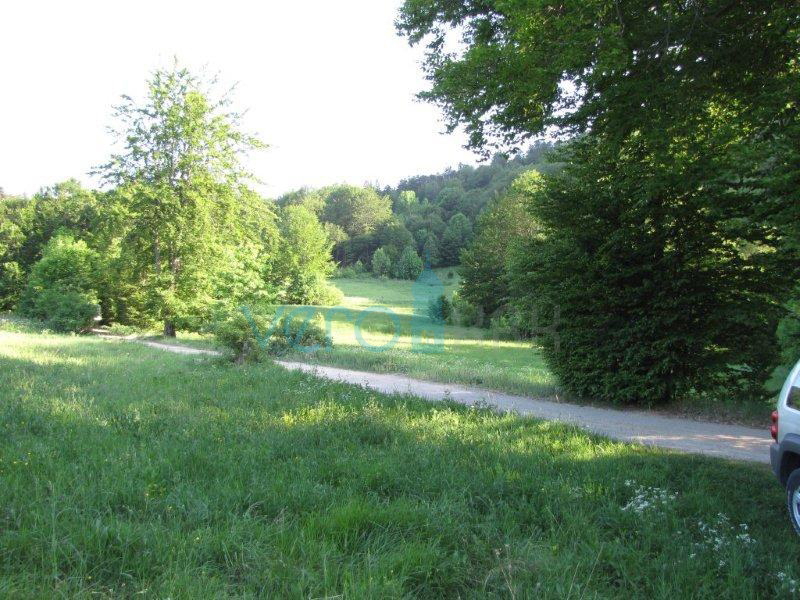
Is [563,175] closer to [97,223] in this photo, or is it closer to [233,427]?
[233,427]

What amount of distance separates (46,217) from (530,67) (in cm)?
5887

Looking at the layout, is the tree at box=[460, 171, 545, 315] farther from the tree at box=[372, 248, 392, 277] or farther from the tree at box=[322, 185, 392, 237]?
the tree at box=[322, 185, 392, 237]

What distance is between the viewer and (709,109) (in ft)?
30.5

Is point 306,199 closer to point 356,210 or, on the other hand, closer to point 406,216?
point 356,210

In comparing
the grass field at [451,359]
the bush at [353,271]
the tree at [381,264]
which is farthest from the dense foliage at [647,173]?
the bush at [353,271]

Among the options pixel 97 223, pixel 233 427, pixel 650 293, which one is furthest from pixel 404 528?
pixel 97 223

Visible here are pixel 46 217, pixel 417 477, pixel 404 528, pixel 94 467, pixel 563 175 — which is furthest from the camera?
pixel 46 217

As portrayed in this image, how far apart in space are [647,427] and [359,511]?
7.03 m

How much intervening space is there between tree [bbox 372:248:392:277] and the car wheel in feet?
261

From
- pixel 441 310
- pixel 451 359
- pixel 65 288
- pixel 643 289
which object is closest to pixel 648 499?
pixel 643 289

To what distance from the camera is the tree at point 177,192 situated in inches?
1126

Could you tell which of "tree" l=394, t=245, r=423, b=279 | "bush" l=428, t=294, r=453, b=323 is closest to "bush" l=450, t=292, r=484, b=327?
"bush" l=428, t=294, r=453, b=323

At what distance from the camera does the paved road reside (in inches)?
307

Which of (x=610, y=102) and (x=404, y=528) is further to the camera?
(x=610, y=102)
